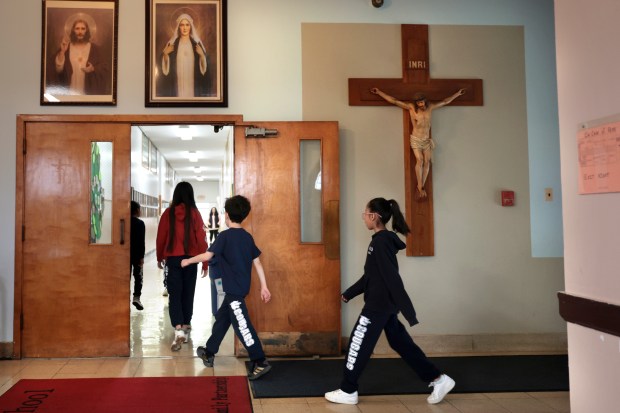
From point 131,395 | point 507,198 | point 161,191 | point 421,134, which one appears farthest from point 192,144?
point 131,395

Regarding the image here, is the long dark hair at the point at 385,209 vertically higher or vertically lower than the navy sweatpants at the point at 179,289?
higher

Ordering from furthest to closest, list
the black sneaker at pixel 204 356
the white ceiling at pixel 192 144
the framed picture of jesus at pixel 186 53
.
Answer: the white ceiling at pixel 192 144 < the framed picture of jesus at pixel 186 53 < the black sneaker at pixel 204 356

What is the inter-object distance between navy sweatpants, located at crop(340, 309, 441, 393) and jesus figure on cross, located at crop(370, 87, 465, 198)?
71.0 inches

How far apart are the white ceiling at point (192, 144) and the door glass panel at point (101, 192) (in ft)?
7.98

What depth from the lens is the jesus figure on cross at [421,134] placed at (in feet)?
16.4

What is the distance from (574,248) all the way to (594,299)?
0.83ft

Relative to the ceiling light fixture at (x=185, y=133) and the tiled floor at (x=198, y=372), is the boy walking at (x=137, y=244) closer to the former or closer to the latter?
the tiled floor at (x=198, y=372)

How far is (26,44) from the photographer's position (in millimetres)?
4848

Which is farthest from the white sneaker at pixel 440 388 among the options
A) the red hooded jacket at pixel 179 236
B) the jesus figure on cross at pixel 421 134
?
the red hooded jacket at pixel 179 236

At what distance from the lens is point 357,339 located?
350 centimetres

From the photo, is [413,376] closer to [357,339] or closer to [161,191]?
[357,339]

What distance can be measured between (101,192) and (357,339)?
2.80 meters

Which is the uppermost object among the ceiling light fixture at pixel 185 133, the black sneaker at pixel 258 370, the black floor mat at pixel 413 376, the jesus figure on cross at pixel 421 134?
the ceiling light fixture at pixel 185 133

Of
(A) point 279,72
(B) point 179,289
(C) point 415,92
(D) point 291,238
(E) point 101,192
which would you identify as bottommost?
(B) point 179,289
